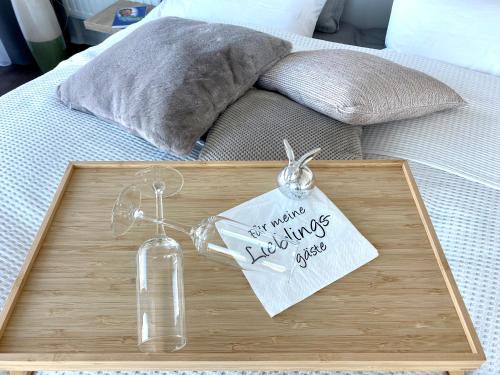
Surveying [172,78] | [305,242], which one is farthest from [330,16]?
[305,242]

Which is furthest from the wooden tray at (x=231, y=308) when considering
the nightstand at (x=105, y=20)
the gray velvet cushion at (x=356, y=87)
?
the nightstand at (x=105, y=20)

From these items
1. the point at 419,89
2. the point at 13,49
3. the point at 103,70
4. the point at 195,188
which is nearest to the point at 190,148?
the point at 195,188

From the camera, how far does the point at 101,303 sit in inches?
21.5

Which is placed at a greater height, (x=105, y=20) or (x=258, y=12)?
(x=258, y=12)

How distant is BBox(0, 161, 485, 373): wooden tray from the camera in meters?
0.50

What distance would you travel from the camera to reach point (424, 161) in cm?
93

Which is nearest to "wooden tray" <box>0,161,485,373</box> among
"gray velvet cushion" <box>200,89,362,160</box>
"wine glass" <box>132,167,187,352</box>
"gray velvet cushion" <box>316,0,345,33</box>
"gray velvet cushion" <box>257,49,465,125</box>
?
"wine glass" <box>132,167,187,352</box>

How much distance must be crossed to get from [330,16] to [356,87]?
74 cm

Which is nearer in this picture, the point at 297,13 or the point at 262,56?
the point at 262,56

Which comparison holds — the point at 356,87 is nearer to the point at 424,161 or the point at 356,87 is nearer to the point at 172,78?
the point at 424,161

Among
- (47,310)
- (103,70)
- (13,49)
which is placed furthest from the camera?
(13,49)

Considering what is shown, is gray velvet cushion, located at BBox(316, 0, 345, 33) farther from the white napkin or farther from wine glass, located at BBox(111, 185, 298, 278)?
wine glass, located at BBox(111, 185, 298, 278)

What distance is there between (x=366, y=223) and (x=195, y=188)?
292 millimetres

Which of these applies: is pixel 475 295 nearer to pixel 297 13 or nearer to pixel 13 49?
pixel 297 13
